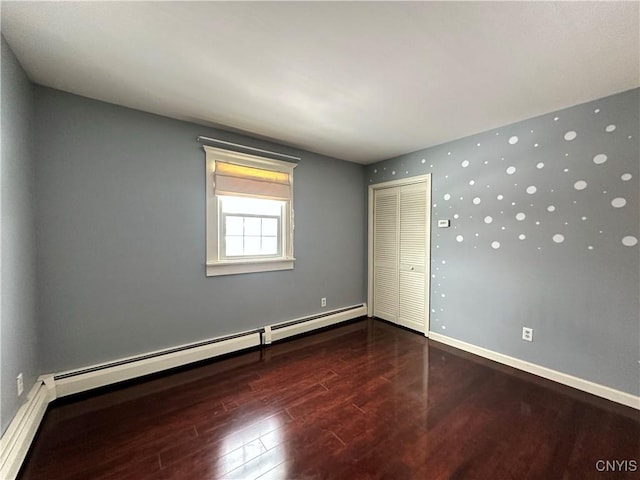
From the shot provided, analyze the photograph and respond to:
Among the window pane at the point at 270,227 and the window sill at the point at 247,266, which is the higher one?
the window pane at the point at 270,227

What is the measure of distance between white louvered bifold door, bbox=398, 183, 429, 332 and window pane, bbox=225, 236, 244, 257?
7.37ft

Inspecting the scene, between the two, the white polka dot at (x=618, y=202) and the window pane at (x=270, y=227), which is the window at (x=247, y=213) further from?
the white polka dot at (x=618, y=202)

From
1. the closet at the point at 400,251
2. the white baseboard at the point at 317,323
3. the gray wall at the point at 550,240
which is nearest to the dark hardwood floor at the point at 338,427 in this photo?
the gray wall at the point at 550,240

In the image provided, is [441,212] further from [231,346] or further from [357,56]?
[231,346]

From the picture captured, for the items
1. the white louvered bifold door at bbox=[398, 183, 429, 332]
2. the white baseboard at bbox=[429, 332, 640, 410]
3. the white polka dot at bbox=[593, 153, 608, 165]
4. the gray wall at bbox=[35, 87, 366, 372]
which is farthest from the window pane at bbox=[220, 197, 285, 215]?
the white polka dot at bbox=[593, 153, 608, 165]

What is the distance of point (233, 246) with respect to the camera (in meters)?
2.95

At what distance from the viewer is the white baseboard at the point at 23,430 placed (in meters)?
1.35

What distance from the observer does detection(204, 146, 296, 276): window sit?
108 inches

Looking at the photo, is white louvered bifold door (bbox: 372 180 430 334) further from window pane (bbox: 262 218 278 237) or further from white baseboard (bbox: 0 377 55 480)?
white baseboard (bbox: 0 377 55 480)

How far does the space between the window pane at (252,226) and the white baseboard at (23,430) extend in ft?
6.65

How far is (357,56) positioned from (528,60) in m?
1.11

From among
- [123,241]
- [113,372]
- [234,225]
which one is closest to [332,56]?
[234,225]

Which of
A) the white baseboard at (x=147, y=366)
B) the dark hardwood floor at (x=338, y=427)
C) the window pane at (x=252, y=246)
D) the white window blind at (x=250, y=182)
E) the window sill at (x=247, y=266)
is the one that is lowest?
the dark hardwood floor at (x=338, y=427)

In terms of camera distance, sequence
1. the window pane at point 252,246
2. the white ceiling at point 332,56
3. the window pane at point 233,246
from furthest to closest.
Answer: the window pane at point 252,246 < the window pane at point 233,246 < the white ceiling at point 332,56
